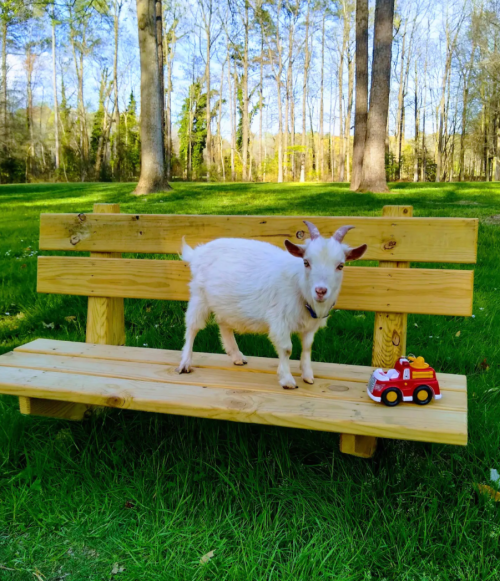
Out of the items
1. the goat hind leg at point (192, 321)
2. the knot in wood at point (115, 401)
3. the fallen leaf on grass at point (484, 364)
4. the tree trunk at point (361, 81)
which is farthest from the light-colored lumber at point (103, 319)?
the tree trunk at point (361, 81)

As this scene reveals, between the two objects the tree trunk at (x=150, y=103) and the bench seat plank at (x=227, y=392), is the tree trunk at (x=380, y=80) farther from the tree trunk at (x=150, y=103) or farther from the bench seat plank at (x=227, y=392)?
the bench seat plank at (x=227, y=392)

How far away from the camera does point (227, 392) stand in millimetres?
2199

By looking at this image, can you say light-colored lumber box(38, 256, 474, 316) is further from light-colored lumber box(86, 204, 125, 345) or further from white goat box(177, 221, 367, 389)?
white goat box(177, 221, 367, 389)

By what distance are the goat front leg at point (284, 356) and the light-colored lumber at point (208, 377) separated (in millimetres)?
34

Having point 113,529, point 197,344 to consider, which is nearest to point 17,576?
point 113,529

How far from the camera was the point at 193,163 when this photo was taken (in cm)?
4541

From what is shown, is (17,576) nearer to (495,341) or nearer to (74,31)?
(495,341)

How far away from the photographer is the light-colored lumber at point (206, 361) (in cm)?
238

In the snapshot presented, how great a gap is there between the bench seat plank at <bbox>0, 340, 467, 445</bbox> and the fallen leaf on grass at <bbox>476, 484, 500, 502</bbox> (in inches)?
14.8

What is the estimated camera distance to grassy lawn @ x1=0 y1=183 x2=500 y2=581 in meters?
1.95

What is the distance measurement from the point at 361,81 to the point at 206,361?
1346 cm

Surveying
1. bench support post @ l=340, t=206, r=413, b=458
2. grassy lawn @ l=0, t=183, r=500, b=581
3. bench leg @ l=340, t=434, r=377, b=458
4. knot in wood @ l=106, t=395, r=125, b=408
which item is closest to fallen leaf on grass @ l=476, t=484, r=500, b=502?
grassy lawn @ l=0, t=183, r=500, b=581

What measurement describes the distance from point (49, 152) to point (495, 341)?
171ft

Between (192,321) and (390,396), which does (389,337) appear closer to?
(390,396)
